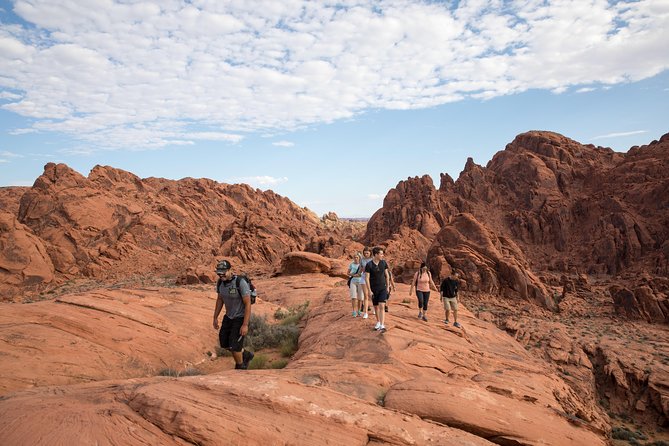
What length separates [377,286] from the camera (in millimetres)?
9562

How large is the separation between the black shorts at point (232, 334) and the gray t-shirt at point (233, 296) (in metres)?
0.09

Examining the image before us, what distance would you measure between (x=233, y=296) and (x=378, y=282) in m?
3.67

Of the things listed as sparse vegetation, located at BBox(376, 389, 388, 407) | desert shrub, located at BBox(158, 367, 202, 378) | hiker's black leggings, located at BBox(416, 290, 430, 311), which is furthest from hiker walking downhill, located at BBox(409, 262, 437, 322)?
desert shrub, located at BBox(158, 367, 202, 378)

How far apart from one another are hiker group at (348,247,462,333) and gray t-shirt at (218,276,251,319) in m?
3.46

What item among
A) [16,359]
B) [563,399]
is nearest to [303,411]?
[16,359]

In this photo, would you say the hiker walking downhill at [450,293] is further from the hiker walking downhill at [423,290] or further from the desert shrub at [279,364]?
the desert shrub at [279,364]

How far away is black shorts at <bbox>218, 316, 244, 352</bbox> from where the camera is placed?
7.35 m

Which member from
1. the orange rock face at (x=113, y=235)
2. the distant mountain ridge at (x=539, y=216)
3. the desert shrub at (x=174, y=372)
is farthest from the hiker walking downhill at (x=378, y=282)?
the orange rock face at (x=113, y=235)

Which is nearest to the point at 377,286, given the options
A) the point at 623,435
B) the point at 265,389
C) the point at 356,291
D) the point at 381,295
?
the point at 381,295

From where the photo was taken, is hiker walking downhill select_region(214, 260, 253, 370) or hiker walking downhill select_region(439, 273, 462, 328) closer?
hiker walking downhill select_region(214, 260, 253, 370)

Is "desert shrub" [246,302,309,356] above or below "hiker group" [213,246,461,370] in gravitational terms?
below

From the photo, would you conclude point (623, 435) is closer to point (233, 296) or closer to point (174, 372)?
point (233, 296)

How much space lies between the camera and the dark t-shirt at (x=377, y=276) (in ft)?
31.4

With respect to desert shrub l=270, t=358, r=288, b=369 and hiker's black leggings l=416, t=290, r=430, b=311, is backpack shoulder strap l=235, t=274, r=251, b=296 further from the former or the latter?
hiker's black leggings l=416, t=290, r=430, b=311
